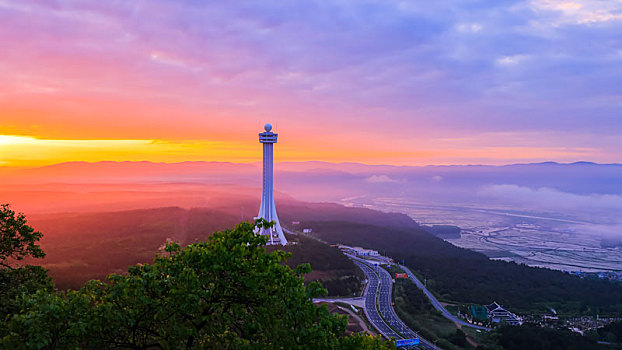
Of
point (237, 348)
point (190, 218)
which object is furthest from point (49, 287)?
point (190, 218)

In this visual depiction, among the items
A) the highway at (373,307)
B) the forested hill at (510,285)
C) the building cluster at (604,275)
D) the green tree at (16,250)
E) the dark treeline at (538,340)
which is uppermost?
the green tree at (16,250)

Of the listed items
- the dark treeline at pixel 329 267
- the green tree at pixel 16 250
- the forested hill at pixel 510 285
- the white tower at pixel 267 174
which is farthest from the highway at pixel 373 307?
the green tree at pixel 16 250

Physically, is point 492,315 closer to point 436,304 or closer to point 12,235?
point 436,304

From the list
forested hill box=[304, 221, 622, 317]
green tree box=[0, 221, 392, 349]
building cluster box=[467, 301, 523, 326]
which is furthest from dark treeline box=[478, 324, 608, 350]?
green tree box=[0, 221, 392, 349]

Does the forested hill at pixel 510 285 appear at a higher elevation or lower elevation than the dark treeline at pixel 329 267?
lower

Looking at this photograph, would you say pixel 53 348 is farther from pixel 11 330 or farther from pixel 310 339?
pixel 310 339

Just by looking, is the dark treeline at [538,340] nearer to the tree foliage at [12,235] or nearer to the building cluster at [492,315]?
the building cluster at [492,315]

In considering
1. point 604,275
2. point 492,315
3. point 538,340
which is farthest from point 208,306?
point 604,275
